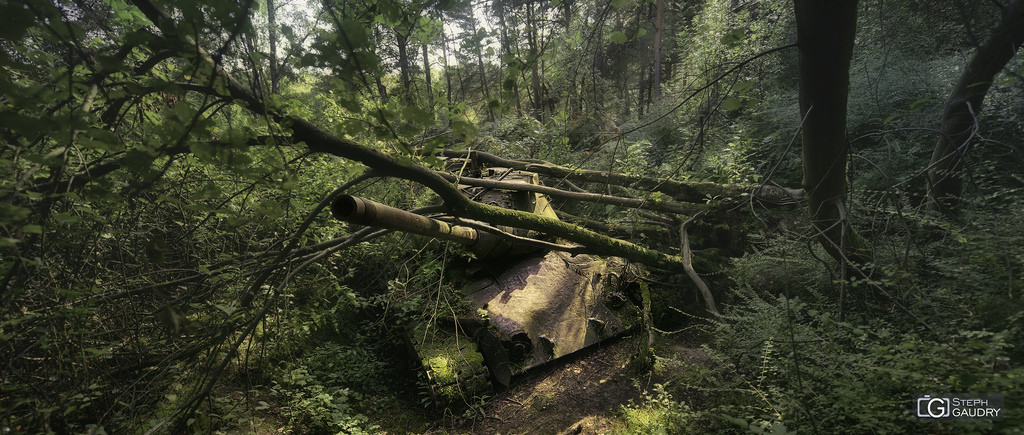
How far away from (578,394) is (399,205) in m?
3.80

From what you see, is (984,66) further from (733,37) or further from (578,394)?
(578,394)

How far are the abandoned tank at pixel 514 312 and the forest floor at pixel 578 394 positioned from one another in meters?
0.17

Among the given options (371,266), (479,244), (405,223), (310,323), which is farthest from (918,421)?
(371,266)

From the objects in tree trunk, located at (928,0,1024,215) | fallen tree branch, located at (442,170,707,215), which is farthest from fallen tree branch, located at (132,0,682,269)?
tree trunk, located at (928,0,1024,215)

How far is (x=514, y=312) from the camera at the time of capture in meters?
4.78

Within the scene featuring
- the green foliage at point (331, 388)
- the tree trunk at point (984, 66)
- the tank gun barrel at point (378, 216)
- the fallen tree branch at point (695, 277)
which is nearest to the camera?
the tank gun barrel at point (378, 216)

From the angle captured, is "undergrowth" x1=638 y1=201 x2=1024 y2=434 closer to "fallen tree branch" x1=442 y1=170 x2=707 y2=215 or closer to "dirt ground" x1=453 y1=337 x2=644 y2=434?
"dirt ground" x1=453 y1=337 x2=644 y2=434

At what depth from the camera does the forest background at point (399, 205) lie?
139cm

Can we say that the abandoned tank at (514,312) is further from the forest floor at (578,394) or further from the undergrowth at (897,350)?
the undergrowth at (897,350)

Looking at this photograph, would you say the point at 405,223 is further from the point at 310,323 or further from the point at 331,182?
the point at 331,182

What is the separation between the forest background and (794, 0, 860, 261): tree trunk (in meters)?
0.02

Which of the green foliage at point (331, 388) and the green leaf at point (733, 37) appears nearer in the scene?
the green leaf at point (733, 37)

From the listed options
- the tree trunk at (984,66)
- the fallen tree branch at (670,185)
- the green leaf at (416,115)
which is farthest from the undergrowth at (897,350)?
the green leaf at (416,115)

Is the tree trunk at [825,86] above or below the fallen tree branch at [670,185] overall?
above
